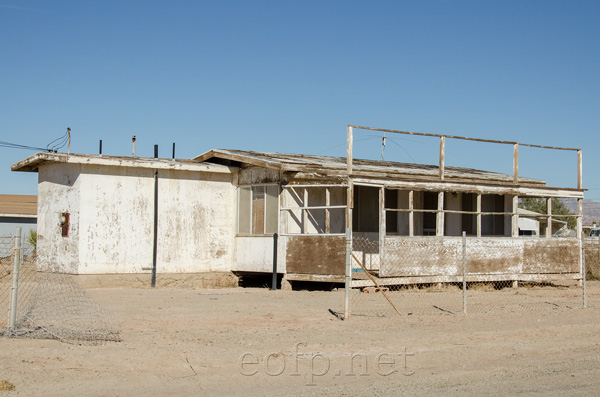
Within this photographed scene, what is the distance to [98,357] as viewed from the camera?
26.8 ft

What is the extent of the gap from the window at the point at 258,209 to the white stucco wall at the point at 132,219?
38 cm

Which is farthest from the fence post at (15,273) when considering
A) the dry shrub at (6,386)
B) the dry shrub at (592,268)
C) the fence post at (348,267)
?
the dry shrub at (592,268)

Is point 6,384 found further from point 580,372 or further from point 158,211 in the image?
point 158,211

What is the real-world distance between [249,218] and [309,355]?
934 centimetres

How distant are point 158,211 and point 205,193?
4.57ft

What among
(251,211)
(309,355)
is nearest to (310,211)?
(251,211)

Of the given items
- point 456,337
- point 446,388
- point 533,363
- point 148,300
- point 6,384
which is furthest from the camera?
point 148,300

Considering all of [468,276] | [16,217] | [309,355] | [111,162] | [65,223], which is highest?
[111,162]

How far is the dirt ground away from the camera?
7164 mm

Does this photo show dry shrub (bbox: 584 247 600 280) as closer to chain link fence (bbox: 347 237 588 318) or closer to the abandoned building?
chain link fence (bbox: 347 237 588 318)

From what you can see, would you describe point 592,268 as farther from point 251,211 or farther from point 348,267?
point 348,267

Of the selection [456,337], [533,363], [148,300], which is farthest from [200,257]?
[533,363]

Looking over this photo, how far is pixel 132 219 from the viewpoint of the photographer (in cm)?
1677

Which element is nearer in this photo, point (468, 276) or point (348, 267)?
point (348, 267)
